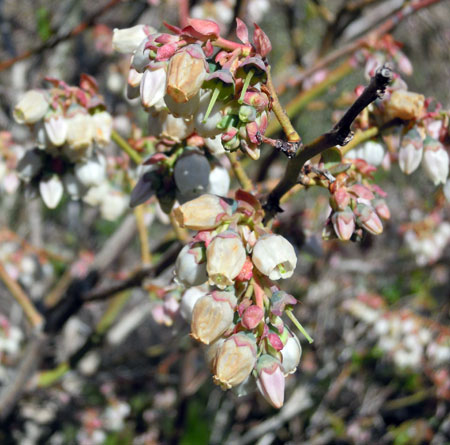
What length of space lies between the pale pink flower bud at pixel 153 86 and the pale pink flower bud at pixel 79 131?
31 cm

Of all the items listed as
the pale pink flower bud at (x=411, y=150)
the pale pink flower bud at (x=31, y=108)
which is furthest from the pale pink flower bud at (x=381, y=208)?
the pale pink flower bud at (x=31, y=108)

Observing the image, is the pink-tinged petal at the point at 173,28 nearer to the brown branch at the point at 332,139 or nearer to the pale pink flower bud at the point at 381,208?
the brown branch at the point at 332,139

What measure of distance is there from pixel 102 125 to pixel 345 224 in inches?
21.7

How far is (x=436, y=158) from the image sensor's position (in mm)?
1006

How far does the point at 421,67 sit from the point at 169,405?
4876 millimetres

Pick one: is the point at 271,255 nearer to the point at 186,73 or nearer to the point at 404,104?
the point at 186,73

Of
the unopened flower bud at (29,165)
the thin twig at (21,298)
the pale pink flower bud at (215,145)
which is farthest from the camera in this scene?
the thin twig at (21,298)

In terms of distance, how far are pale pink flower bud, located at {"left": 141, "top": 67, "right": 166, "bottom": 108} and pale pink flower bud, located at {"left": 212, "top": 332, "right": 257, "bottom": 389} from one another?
0.38 metres

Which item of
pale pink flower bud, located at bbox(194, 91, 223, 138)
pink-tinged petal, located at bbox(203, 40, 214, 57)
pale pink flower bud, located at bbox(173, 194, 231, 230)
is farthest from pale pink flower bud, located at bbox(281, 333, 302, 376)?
pink-tinged petal, located at bbox(203, 40, 214, 57)

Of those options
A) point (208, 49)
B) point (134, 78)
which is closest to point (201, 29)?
point (208, 49)

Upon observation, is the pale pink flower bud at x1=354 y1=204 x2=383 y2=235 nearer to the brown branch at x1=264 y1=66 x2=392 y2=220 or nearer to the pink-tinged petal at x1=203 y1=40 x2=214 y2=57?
the brown branch at x1=264 y1=66 x2=392 y2=220

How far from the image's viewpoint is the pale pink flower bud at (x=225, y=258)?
0.72 metres

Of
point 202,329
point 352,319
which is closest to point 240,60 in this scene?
point 202,329

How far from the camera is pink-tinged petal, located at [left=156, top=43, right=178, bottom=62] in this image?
77 centimetres
